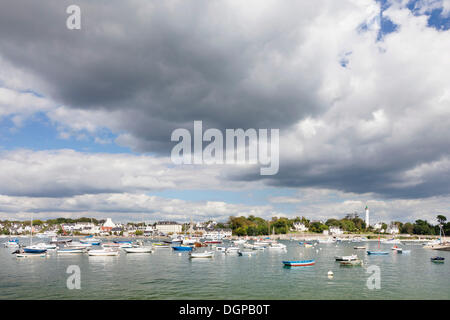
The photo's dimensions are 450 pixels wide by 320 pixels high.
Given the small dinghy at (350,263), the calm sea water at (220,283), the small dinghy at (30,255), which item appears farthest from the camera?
the small dinghy at (30,255)

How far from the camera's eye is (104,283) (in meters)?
47.7

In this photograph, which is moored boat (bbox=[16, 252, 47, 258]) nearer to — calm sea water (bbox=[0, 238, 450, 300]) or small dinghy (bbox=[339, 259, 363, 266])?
calm sea water (bbox=[0, 238, 450, 300])

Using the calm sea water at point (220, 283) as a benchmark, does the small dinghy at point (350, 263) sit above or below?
below

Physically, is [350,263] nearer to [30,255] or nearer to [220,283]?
[220,283]

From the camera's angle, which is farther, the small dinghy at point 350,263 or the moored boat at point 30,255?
the moored boat at point 30,255

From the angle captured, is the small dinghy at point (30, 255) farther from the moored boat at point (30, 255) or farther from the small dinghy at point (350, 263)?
the small dinghy at point (350, 263)

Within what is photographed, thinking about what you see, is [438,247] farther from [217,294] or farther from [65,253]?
[65,253]

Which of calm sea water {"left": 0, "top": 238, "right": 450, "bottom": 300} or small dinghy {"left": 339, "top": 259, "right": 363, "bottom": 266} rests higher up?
calm sea water {"left": 0, "top": 238, "right": 450, "bottom": 300}

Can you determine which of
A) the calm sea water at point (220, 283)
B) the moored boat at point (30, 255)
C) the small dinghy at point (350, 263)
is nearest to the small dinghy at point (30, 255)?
the moored boat at point (30, 255)

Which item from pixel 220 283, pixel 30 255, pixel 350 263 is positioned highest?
pixel 220 283

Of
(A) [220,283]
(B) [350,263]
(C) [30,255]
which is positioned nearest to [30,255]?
(C) [30,255]

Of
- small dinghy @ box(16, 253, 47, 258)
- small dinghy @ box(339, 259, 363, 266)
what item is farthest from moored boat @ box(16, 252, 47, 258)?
small dinghy @ box(339, 259, 363, 266)
